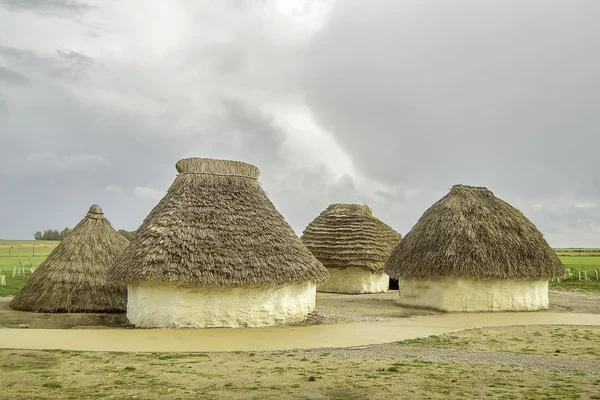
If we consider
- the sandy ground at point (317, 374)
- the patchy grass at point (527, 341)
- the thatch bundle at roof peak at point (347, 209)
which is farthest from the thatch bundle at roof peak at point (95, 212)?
the thatch bundle at roof peak at point (347, 209)

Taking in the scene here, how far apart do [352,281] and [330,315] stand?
11912mm

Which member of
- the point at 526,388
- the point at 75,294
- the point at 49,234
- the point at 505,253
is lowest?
the point at 526,388

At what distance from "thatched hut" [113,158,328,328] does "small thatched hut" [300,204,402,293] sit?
38.1 ft

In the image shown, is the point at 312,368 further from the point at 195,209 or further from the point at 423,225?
the point at 423,225

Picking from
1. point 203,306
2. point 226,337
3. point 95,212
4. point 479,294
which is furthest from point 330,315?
point 95,212

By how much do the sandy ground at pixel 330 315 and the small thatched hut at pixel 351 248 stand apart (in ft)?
15.1

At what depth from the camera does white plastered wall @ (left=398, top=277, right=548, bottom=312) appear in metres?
20.0

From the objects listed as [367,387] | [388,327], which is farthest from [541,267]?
[367,387]

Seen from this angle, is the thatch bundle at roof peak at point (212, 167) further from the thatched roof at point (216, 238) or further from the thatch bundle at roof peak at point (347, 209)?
the thatch bundle at roof peak at point (347, 209)

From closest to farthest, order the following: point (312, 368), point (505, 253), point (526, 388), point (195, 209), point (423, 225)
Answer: point (526, 388)
point (312, 368)
point (195, 209)
point (505, 253)
point (423, 225)

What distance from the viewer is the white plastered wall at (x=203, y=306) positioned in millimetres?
14500

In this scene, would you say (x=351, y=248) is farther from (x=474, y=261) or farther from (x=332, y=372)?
(x=332, y=372)

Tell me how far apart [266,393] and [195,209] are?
30.4 ft

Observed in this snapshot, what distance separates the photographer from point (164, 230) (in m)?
15.3
